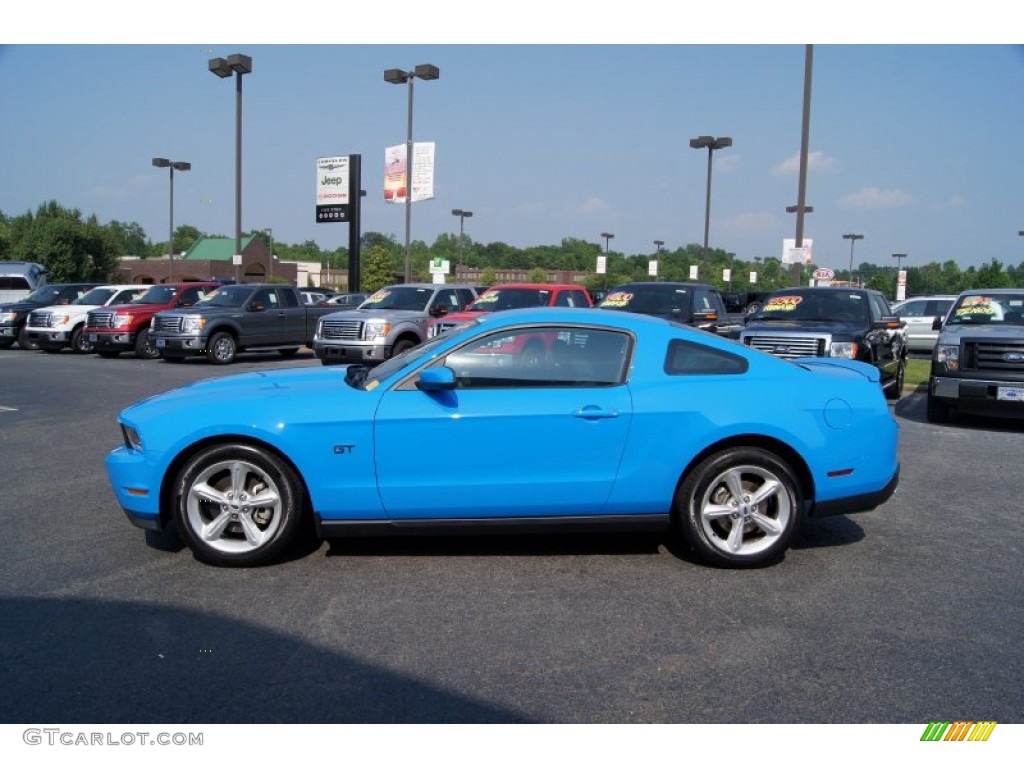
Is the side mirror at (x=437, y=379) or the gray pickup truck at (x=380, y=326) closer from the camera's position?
the side mirror at (x=437, y=379)

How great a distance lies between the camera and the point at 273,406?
5.00 meters

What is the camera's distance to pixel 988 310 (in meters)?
11.9

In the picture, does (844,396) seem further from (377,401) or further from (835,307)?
(835,307)

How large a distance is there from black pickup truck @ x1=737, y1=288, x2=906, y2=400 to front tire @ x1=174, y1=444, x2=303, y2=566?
278 inches

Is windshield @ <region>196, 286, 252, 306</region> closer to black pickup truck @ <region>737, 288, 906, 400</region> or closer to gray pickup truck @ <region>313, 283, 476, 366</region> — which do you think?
gray pickup truck @ <region>313, 283, 476, 366</region>

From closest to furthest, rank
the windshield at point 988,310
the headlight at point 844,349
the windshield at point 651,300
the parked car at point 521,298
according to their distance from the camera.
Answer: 1. the headlight at point 844,349
2. the windshield at point 988,310
3. the windshield at point 651,300
4. the parked car at point 521,298

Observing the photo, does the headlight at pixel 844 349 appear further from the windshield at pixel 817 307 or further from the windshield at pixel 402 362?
the windshield at pixel 402 362

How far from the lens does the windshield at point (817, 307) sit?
12.1 metres

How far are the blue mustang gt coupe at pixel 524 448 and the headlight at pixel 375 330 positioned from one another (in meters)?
10.6

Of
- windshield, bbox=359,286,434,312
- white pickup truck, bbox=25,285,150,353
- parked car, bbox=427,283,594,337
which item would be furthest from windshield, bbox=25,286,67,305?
parked car, bbox=427,283,594,337

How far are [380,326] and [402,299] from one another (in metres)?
1.59

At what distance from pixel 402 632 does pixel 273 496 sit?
4.27ft

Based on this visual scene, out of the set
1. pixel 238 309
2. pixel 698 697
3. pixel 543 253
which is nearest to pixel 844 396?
pixel 698 697

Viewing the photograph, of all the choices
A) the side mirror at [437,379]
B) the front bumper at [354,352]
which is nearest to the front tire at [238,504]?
the side mirror at [437,379]
